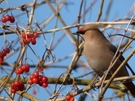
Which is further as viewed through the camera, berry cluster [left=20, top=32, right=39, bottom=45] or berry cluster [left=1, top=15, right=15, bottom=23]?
berry cluster [left=1, top=15, right=15, bottom=23]

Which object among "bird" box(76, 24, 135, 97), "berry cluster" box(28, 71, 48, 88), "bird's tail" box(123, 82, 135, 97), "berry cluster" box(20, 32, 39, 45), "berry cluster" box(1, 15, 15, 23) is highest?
"berry cluster" box(1, 15, 15, 23)

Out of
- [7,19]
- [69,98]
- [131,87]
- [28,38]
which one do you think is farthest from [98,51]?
[28,38]

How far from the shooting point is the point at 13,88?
89.2 inches

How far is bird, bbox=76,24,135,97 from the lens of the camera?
12.3ft

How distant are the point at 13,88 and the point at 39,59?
230mm

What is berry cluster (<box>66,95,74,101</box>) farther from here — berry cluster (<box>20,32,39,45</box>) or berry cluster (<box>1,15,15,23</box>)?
berry cluster (<box>1,15,15,23</box>)

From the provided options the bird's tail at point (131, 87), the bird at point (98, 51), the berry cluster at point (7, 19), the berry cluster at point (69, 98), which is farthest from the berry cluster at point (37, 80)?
the bird's tail at point (131, 87)

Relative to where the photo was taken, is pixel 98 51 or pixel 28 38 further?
pixel 98 51

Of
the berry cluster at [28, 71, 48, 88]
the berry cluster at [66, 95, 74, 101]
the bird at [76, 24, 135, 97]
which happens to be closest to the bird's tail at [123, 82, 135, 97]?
the bird at [76, 24, 135, 97]

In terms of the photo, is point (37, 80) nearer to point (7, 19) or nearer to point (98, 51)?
point (7, 19)

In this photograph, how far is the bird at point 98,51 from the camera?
3.76 metres

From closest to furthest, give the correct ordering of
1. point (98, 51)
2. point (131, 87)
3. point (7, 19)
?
point (7, 19) < point (131, 87) < point (98, 51)

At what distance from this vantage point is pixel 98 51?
394 centimetres

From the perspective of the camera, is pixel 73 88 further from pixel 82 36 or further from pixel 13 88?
pixel 82 36
